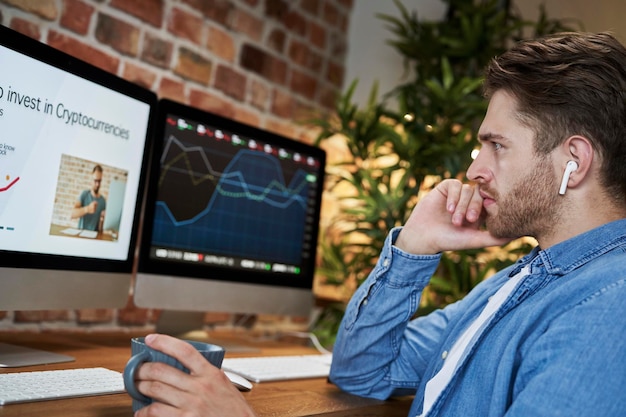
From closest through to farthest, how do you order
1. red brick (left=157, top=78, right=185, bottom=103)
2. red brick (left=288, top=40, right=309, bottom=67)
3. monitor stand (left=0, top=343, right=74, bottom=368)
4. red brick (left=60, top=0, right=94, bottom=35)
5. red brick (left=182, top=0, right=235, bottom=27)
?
monitor stand (left=0, top=343, right=74, bottom=368), red brick (left=60, top=0, right=94, bottom=35), red brick (left=157, top=78, right=185, bottom=103), red brick (left=182, top=0, right=235, bottom=27), red brick (left=288, top=40, right=309, bottom=67)

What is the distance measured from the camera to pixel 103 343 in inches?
64.0

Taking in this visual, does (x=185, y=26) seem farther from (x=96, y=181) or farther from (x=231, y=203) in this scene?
(x=96, y=181)

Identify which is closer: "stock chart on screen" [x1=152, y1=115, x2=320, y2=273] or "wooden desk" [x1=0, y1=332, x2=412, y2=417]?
"wooden desk" [x1=0, y1=332, x2=412, y2=417]

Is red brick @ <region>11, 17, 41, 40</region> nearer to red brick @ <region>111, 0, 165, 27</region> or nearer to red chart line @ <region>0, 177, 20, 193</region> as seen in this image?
red brick @ <region>111, 0, 165, 27</region>

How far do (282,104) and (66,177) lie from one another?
1.20 m

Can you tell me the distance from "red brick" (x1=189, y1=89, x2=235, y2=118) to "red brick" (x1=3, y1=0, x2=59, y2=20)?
48cm

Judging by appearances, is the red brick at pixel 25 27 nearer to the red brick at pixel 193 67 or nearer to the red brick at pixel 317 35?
the red brick at pixel 193 67

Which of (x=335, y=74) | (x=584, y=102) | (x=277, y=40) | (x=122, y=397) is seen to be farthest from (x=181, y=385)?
(x=335, y=74)

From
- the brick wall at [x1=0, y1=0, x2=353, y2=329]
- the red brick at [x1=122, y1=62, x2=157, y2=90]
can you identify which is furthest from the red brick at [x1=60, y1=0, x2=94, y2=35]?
the red brick at [x1=122, y1=62, x2=157, y2=90]

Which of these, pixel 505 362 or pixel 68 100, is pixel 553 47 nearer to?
pixel 505 362

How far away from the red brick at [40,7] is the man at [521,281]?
0.98 metres

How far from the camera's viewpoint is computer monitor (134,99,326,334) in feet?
5.41

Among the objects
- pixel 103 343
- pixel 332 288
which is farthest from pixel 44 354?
pixel 332 288

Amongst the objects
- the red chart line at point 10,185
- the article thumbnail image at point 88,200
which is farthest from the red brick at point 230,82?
the red chart line at point 10,185
